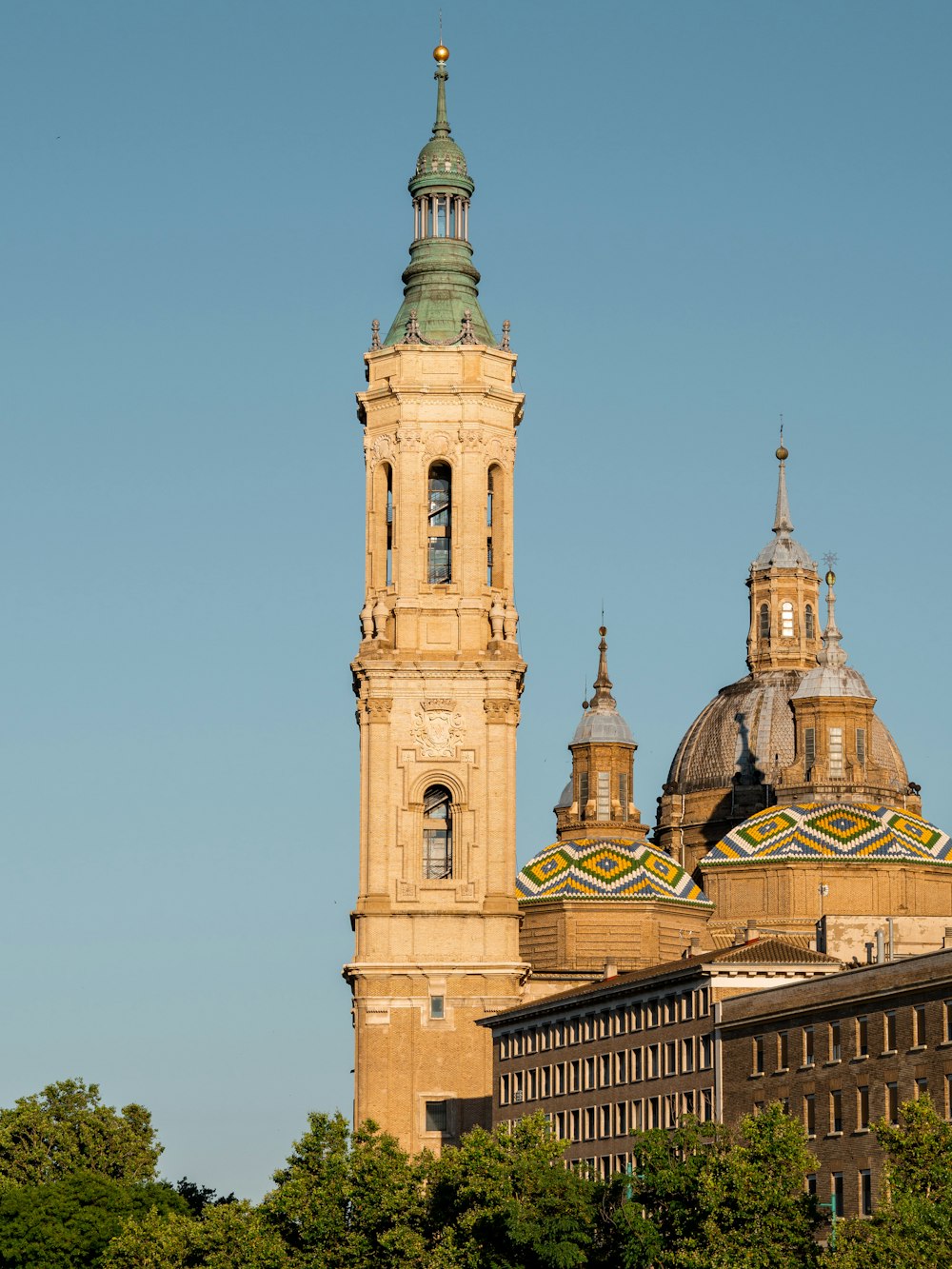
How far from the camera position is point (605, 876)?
172 metres

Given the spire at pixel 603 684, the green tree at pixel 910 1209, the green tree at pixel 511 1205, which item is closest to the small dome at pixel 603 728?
the spire at pixel 603 684

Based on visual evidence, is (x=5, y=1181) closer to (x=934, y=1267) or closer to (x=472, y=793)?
(x=472, y=793)

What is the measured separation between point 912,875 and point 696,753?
22.4 m

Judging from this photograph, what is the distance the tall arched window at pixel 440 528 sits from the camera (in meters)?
164

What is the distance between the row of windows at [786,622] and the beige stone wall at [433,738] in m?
31.5

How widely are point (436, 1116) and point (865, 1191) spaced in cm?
4358

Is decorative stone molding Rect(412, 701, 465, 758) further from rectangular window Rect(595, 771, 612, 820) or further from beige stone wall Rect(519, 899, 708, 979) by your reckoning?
rectangular window Rect(595, 771, 612, 820)

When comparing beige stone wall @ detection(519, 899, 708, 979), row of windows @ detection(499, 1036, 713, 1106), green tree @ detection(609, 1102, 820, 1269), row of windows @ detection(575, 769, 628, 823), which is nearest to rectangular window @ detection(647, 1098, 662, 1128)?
row of windows @ detection(499, 1036, 713, 1106)

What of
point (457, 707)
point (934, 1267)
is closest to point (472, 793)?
point (457, 707)

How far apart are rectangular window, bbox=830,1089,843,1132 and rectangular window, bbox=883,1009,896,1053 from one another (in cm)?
321

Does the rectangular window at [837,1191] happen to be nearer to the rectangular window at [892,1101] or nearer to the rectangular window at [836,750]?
the rectangular window at [892,1101]

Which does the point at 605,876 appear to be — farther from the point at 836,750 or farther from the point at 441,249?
the point at 441,249

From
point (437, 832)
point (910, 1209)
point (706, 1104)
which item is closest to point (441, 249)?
point (437, 832)

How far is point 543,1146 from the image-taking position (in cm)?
11550
